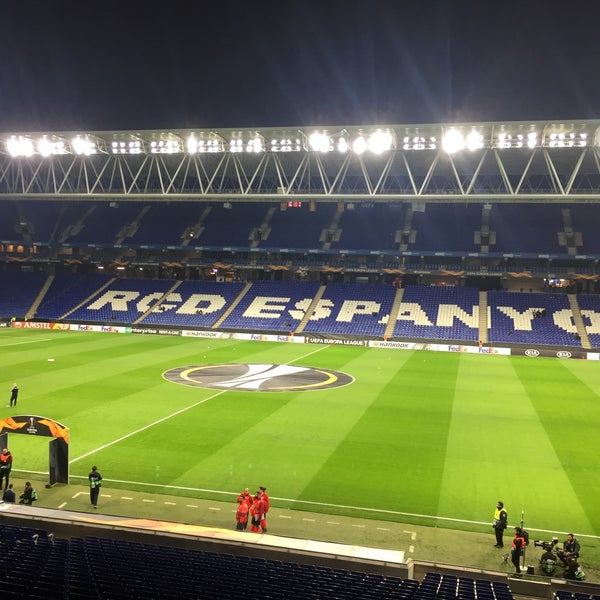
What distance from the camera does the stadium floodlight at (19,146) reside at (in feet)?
139

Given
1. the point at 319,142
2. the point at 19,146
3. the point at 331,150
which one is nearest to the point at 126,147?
the point at 19,146

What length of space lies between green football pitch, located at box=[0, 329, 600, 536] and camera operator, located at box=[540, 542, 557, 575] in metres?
2.56

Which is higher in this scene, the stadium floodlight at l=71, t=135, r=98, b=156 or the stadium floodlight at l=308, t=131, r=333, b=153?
the stadium floodlight at l=71, t=135, r=98, b=156

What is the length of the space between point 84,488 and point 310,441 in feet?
27.0

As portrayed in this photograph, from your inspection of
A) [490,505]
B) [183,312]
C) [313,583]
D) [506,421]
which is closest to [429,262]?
[183,312]

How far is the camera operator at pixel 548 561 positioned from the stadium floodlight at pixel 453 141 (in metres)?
28.3

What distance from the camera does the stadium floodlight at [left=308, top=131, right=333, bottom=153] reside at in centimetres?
3862

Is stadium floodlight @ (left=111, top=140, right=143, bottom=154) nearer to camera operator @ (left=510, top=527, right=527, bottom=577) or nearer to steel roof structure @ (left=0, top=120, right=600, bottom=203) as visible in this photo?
steel roof structure @ (left=0, top=120, right=600, bottom=203)

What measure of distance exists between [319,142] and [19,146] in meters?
22.1

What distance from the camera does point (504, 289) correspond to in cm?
6150

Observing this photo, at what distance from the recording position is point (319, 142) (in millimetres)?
39031

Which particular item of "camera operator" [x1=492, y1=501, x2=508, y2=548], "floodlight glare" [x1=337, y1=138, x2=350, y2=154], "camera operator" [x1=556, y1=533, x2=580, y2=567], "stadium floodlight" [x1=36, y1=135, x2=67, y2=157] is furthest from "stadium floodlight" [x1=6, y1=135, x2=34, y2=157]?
"camera operator" [x1=556, y1=533, x2=580, y2=567]

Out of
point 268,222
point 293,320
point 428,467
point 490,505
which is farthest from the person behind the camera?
point 268,222

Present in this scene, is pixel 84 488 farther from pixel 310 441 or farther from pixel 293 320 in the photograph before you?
pixel 293 320
